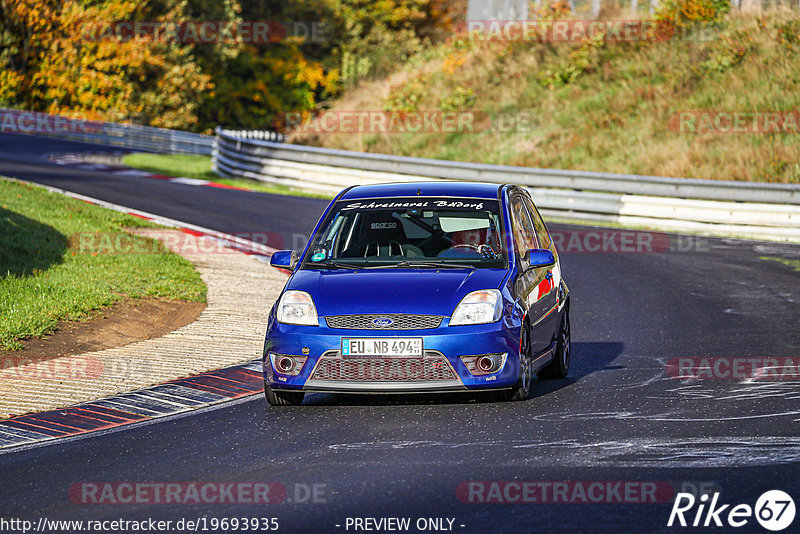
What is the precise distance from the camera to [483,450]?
7.09 m

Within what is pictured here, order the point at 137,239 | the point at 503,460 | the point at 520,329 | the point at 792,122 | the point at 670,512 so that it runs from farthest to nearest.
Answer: the point at 792,122 < the point at 137,239 < the point at 520,329 < the point at 503,460 < the point at 670,512

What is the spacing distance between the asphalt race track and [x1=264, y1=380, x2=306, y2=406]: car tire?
75mm

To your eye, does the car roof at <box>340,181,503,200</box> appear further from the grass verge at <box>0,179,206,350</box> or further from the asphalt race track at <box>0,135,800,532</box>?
the grass verge at <box>0,179,206,350</box>

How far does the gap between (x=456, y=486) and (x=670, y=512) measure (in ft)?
3.79

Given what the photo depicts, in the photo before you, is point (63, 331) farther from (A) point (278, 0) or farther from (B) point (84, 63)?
(A) point (278, 0)

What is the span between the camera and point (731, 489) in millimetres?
6012

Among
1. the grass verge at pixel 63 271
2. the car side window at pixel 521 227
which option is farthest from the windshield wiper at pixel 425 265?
the grass verge at pixel 63 271

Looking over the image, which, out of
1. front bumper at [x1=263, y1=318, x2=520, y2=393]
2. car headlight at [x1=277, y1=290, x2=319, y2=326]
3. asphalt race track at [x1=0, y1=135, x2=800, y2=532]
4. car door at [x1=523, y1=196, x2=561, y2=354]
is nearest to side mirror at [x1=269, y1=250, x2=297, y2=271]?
car headlight at [x1=277, y1=290, x2=319, y2=326]

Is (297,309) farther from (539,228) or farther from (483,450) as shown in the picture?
(539,228)

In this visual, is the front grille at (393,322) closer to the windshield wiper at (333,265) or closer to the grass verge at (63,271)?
the windshield wiper at (333,265)

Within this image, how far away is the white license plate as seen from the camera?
8156mm

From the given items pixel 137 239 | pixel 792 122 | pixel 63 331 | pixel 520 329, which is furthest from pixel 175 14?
pixel 520 329

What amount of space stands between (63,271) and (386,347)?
23.1 ft

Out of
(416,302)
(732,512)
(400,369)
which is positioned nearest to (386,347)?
(400,369)
